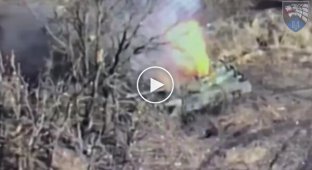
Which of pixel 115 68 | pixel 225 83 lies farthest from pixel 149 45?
pixel 225 83

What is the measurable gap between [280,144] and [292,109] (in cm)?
10

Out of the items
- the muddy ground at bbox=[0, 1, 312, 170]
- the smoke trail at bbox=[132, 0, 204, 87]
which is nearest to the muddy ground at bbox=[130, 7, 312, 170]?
the muddy ground at bbox=[0, 1, 312, 170]

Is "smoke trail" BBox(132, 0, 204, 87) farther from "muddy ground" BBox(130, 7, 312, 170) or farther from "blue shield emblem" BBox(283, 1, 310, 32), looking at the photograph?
"blue shield emblem" BBox(283, 1, 310, 32)

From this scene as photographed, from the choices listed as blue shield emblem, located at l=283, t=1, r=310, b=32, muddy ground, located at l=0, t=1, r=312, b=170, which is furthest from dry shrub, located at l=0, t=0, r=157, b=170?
blue shield emblem, located at l=283, t=1, r=310, b=32

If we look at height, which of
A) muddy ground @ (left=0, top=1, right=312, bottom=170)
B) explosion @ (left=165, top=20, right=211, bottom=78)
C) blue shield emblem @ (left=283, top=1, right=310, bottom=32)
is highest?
blue shield emblem @ (left=283, top=1, right=310, bottom=32)

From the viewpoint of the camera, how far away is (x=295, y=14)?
6.59 feet

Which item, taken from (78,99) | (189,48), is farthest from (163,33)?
(78,99)
